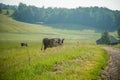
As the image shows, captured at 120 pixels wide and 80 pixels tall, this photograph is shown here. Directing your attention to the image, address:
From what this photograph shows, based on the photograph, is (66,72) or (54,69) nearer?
(66,72)

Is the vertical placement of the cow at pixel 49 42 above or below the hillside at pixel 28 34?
Answer: above

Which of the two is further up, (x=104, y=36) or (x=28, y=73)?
(x=28, y=73)

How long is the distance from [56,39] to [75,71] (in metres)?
20.9

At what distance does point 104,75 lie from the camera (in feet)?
51.7

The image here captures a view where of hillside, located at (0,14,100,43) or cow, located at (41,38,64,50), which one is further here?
hillside, located at (0,14,100,43)

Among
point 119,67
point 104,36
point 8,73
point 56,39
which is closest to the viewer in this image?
point 8,73

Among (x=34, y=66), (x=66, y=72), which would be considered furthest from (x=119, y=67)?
(x=34, y=66)

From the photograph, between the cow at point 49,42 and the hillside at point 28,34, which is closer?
the cow at point 49,42

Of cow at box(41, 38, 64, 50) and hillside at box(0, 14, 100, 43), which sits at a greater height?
cow at box(41, 38, 64, 50)

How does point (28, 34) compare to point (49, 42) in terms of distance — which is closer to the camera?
point (49, 42)

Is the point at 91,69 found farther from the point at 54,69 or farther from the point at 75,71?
the point at 54,69

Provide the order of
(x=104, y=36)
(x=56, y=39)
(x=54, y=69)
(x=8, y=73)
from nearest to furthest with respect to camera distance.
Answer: (x=8, y=73), (x=54, y=69), (x=56, y=39), (x=104, y=36)

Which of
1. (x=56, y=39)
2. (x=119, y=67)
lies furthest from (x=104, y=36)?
(x=119, y=67)

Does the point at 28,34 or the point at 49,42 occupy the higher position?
the point at 49,42
